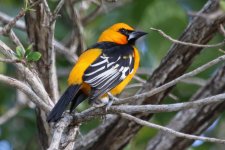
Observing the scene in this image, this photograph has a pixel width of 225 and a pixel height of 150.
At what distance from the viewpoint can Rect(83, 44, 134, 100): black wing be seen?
14.8 feet

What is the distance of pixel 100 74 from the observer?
15.3 feet

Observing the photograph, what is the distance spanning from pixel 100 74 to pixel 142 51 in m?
1.88

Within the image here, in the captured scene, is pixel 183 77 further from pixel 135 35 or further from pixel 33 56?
pixel 135 35

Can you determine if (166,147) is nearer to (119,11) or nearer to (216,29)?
(216,29)

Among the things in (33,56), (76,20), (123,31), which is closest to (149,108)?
(33,56)

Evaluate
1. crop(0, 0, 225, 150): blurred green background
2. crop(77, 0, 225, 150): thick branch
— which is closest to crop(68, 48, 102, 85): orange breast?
crop(77, 0, 225, 150): thick branch

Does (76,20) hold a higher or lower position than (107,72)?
higher

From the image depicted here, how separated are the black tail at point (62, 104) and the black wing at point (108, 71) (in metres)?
0.12

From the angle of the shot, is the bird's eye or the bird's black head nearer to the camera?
the bird's black head

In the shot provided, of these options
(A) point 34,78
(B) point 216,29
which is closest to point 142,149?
(B) point 216,29

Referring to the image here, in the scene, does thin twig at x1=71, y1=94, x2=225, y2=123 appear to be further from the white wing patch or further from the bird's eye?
the bird's eye

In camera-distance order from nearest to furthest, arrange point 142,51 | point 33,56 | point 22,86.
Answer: point 33,56, point 22,86, point 142,51

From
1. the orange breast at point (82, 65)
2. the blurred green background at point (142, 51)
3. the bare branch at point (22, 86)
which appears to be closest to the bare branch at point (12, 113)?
the blurred green background at point (142, 51)

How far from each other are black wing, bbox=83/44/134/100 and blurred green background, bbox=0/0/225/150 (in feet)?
2.31
